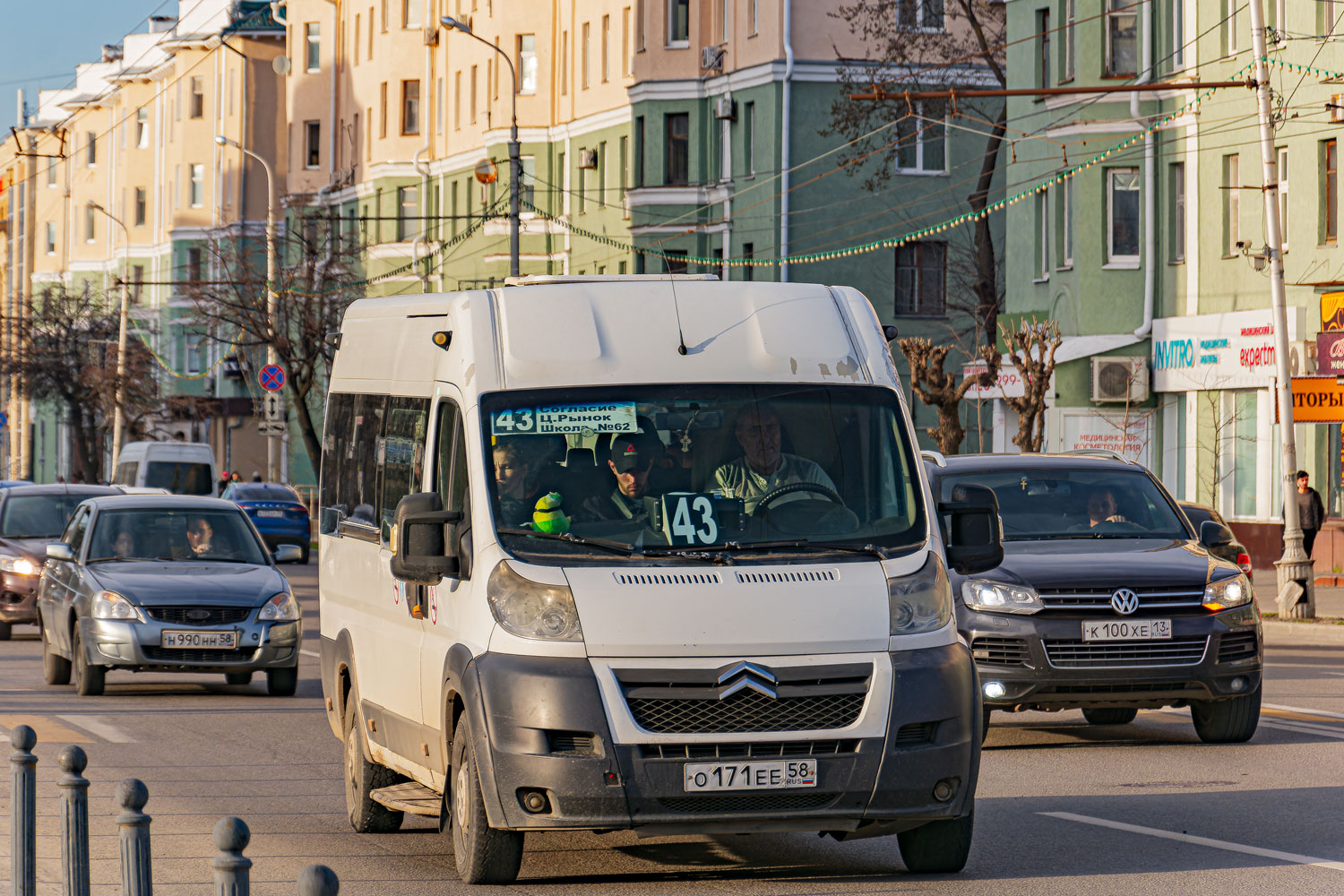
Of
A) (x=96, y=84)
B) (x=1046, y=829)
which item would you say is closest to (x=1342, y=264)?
(x=1046, y=829)

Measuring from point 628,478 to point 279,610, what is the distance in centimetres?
971

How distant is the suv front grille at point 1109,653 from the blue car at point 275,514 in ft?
110

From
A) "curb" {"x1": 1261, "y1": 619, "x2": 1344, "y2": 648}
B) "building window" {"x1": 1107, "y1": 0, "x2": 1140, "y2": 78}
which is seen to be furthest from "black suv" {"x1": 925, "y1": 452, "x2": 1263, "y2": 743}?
"building window" {"x1": 1107, "y1": 0, "x2": 1140, "y2": 78}

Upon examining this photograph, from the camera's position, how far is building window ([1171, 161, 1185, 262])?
40.3 m

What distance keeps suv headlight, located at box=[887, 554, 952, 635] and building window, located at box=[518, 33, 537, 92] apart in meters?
59.7

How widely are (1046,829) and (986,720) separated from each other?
Answer: 12.8ft

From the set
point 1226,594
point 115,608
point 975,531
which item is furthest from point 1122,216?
point 975,531

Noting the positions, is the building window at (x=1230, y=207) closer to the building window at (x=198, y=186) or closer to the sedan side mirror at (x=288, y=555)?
the sedan side mirror at (x=288, y=555)

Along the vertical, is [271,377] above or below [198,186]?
below

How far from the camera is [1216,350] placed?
3900 cm

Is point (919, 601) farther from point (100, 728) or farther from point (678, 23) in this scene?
A: point (678, 23)

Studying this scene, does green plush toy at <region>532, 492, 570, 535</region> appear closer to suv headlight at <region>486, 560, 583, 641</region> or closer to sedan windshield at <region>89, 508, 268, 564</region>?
suv headlight at <region>486, 560, 583, 641</region>

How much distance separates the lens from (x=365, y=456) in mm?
11367

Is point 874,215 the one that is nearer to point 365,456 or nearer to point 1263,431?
point 1263,431
